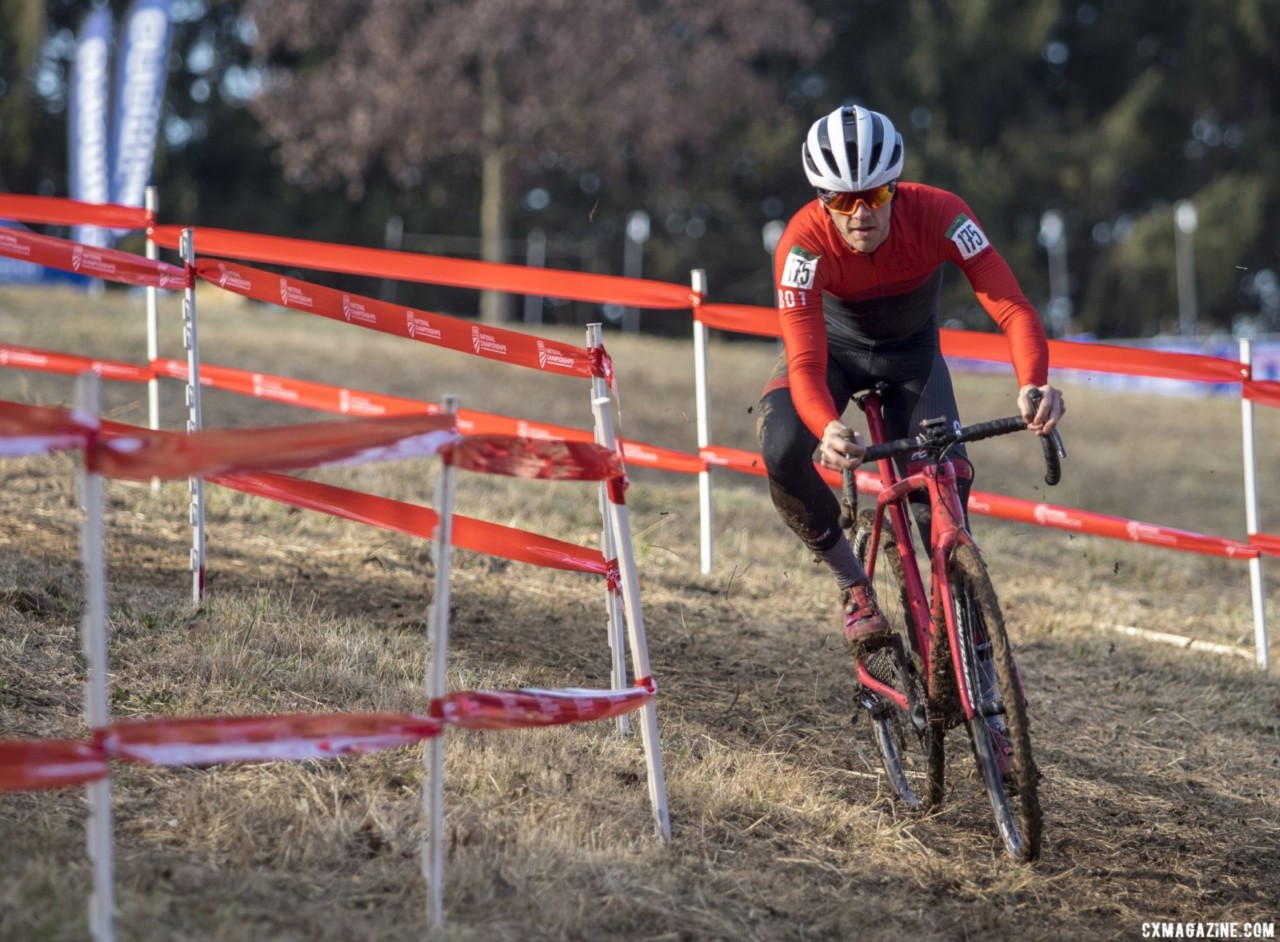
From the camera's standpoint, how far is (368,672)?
19.2 feet

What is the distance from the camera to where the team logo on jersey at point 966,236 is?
538cm

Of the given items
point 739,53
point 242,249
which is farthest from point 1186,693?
point 739,53

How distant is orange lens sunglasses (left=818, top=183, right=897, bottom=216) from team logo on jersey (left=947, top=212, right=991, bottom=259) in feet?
0.97

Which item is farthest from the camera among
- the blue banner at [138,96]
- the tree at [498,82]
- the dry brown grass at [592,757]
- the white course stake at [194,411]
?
the tree at [498,82]

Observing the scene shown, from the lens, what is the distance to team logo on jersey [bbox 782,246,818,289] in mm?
5324

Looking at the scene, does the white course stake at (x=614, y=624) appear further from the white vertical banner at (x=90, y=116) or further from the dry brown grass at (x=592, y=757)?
the white vertical banner at (x=90, y=116)

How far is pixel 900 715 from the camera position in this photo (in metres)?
5.61

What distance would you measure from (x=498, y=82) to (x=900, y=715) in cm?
2654

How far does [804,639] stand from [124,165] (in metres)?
16.2

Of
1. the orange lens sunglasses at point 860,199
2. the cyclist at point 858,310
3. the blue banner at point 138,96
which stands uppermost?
the blue banner at point 138,96

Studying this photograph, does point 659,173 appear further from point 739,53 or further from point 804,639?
point 804,639

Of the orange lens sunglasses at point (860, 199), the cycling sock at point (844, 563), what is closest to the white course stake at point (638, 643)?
the cycling sock at point (844, 563)

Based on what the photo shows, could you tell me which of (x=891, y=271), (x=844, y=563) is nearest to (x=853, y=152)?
(x=891, y=271)

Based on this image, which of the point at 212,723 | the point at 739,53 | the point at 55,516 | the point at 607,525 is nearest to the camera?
the point at 212,723
